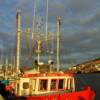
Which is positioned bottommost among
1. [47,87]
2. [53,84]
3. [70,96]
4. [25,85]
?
[70,96]

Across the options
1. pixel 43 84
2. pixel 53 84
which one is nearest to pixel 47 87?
pixel 43 84

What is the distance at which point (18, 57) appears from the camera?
51438 mm

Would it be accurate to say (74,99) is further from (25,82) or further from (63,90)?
(25,82)

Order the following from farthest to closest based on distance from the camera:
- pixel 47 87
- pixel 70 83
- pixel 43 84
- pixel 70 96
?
1. pixel 70 83
2. pixel 43 84
3. pixel 47 87
4. pixel 70 96

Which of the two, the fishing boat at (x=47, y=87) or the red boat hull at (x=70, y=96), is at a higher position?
the fishing boat at (x=47, y=87)

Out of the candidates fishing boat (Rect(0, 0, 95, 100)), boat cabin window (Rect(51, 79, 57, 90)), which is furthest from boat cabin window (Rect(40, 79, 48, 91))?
boat cabin window (Rect(51, 79, 57, 90))

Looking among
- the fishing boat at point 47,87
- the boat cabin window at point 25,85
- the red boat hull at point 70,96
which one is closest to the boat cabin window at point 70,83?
the fishing boat at point 47,87

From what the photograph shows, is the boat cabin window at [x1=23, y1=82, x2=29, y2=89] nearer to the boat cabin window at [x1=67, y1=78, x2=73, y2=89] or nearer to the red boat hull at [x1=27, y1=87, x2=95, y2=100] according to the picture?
the red boat hull at [x1=27, y1=87, x2=95, y2=100]

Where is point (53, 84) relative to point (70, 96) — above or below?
above

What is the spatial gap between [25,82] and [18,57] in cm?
1217

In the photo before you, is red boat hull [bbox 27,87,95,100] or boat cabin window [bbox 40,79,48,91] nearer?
red boat hull [bbox 27,87,95,100]

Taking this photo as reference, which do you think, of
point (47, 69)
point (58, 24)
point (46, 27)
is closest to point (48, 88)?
point (47, 69)

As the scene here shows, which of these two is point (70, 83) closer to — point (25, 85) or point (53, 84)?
point (53, 84)

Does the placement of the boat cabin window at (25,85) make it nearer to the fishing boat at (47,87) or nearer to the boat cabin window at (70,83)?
the fishing boat at (47,87)
